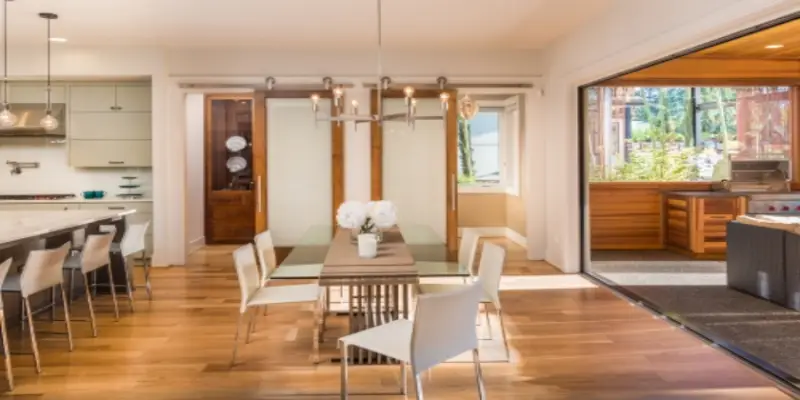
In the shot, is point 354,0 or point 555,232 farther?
point 555,232

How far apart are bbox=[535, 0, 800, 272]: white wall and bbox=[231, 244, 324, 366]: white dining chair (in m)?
3.14

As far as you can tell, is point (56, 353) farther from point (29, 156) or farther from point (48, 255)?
point (29, 156)

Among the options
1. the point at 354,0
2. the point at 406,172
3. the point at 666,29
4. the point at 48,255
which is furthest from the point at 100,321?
the point at 666,29

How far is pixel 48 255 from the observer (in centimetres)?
375

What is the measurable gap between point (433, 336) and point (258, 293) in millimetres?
1840

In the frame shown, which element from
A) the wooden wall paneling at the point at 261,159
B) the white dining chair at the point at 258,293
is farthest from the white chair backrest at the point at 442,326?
the wooden wall paneling at the point at 261,159

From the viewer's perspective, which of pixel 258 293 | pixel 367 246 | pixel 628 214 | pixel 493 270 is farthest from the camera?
pixel 628 214

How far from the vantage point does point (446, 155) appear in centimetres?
780

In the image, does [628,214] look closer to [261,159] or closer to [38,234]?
[261,159]

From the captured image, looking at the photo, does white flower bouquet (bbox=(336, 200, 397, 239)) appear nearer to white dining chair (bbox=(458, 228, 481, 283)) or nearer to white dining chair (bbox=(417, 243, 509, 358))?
white dining chair (bbox=(417, 243, 509, 358))

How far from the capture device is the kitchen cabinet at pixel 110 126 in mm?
7660

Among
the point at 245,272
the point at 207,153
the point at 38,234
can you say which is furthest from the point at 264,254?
the point at 207,153

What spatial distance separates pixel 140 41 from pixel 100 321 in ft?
12.1

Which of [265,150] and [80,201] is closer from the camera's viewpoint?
[80,201]
